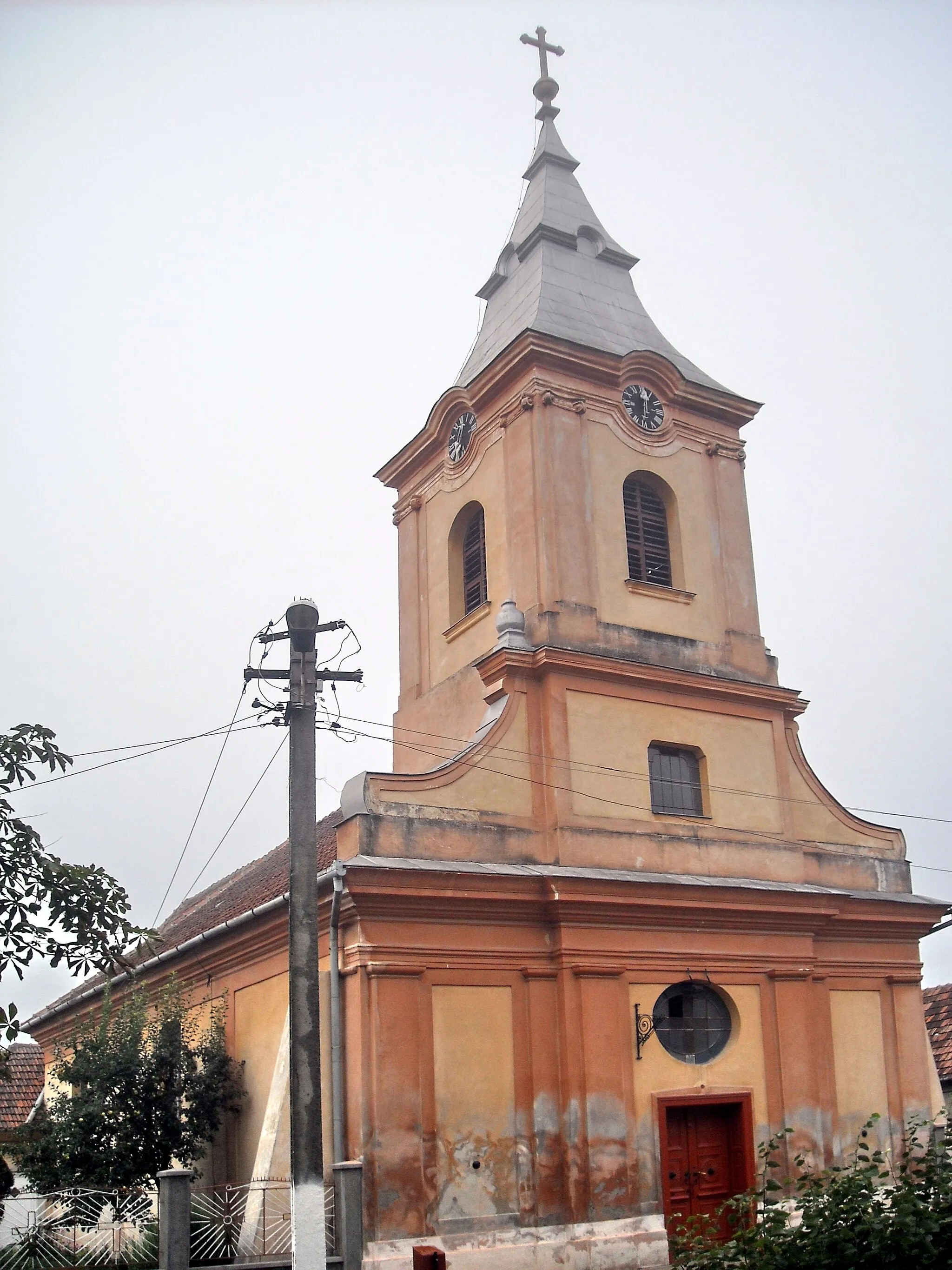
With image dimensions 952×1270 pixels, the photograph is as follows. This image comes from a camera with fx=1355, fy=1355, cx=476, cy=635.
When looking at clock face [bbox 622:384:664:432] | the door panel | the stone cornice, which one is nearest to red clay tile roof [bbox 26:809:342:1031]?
the stone cornice

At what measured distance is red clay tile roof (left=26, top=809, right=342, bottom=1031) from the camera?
21531 millimetres

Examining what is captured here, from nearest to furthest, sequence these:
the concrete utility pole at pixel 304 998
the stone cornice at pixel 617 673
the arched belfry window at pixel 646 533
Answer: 1. the concrete utility pole at pixel 304 998
2. the stone cornice at pixel 617 673
3. the arched belfry window at pixel 646 533

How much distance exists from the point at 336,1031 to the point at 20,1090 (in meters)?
22.7

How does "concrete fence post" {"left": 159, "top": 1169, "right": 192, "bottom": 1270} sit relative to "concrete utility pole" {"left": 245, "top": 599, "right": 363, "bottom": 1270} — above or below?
below

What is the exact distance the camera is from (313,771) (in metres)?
13.0

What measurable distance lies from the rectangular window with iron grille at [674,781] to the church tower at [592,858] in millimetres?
55

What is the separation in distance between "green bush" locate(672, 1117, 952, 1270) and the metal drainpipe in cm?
674

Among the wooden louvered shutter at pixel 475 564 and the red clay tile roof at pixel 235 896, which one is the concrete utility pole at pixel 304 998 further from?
the wooden louvered shutter at pixel 475 564

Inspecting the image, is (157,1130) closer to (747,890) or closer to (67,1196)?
(67,1196)

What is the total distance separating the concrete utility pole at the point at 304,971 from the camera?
39.9ft

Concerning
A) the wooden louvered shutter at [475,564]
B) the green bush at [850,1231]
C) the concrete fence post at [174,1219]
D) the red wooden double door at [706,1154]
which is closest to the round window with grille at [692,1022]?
the red wooden double door at [706,1154]

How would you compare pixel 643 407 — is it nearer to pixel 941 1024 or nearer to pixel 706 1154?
pixel 706 1154

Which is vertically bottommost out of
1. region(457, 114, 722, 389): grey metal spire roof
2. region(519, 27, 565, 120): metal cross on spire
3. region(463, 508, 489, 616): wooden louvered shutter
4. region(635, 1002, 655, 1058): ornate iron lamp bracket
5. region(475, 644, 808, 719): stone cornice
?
region(635, 1002, 655, 1058): ornate iron lamp bracket

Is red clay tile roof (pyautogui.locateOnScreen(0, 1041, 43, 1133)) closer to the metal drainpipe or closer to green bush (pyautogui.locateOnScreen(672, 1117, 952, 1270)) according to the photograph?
the metal drainpipe
